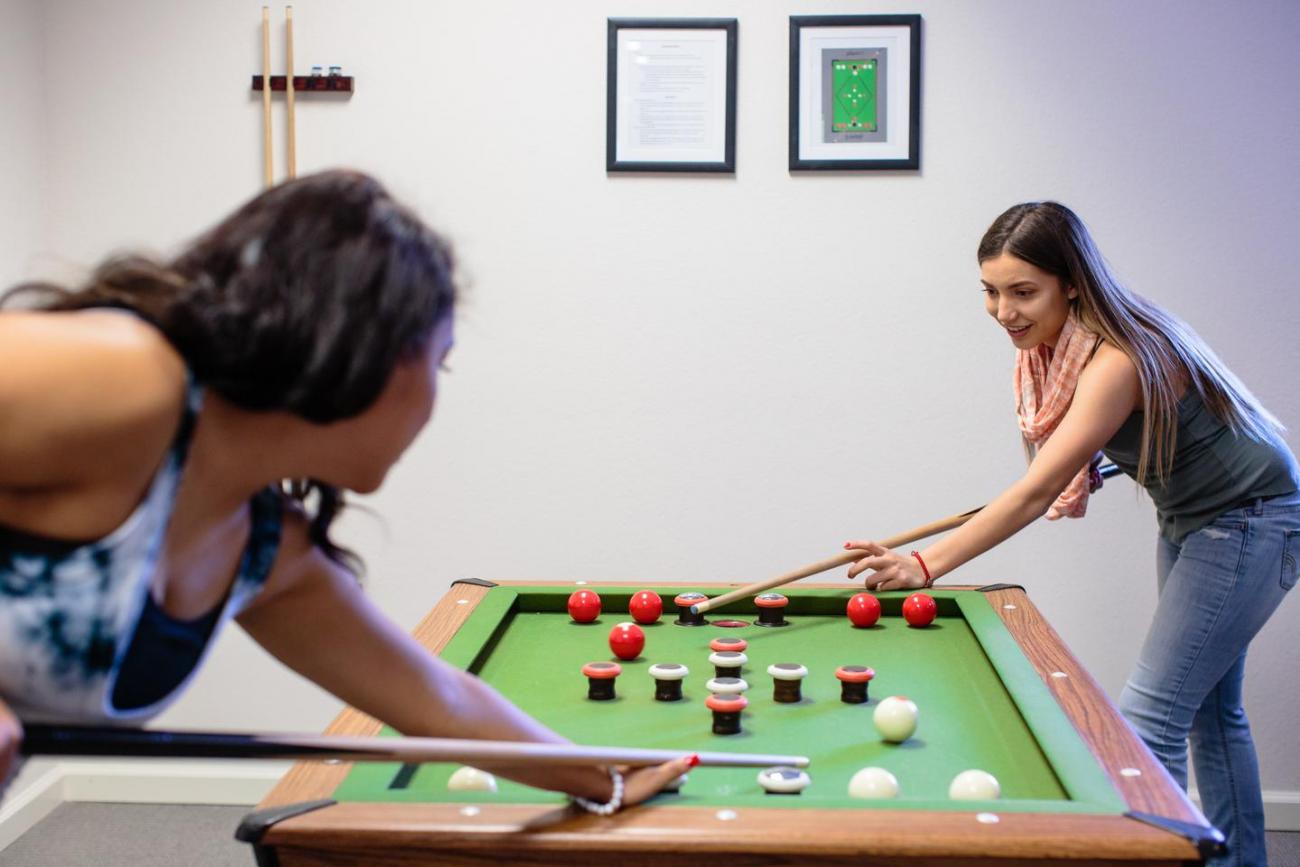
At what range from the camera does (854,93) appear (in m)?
3.28

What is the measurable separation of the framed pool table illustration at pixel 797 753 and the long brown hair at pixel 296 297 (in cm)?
55

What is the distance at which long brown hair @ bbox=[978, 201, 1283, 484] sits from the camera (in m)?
2.32

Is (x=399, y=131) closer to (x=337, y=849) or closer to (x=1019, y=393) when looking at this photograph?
(x=1019, y=393)

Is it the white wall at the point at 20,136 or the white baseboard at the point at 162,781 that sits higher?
the white wall at the point at 20,136

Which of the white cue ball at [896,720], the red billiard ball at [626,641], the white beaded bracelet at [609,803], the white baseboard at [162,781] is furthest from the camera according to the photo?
the white baseboard at [162,781]

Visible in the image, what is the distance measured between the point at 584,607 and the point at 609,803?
1.02 meters

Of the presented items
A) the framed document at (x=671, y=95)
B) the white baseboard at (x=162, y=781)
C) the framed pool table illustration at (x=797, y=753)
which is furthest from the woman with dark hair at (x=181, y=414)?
the white baseboard at (x=162, y=781)

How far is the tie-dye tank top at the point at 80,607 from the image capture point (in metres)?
0.91

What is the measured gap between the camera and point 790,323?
3348mm

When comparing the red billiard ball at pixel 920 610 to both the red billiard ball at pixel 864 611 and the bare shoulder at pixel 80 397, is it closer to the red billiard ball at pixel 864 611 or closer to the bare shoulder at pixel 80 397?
the red billiard ball at pixel 864 611

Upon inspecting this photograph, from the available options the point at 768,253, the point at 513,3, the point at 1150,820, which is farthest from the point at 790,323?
the point at 1150,820

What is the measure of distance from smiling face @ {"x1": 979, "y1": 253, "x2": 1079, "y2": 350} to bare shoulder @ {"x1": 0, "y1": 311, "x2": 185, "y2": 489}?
72.4 inches

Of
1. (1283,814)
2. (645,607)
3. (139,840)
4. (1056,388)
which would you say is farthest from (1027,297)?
(139,840)

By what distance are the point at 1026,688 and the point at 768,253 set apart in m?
1.77
